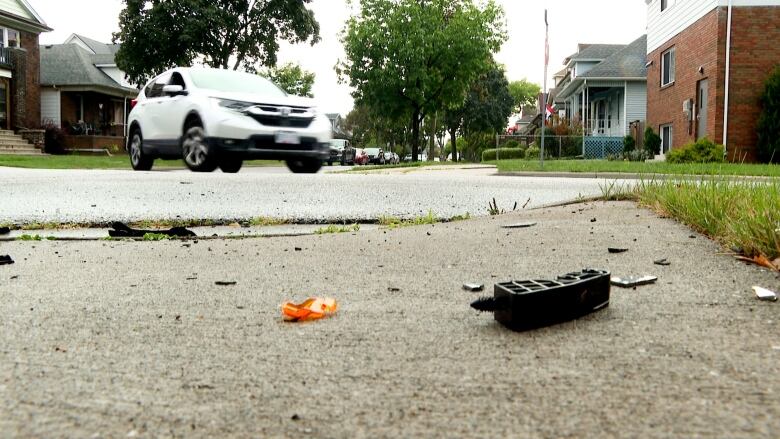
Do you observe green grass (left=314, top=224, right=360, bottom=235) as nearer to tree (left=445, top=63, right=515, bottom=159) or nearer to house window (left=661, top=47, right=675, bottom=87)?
house window (left=661, top=47, right=675, bottom=87)

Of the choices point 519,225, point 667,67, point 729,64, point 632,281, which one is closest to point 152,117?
point 519,225

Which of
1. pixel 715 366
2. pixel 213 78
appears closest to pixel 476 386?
pixel 715 366

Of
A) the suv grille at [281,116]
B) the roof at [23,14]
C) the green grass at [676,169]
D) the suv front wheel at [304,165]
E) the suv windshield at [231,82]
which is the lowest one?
the suv front wheel at [304,165]

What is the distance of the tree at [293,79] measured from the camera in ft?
209

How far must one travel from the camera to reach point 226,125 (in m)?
5.04

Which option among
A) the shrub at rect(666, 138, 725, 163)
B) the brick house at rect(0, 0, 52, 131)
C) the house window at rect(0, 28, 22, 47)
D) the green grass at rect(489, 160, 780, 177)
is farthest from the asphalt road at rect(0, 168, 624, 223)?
the house window at rect(0, 28, 22, 47)

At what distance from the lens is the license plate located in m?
4.91

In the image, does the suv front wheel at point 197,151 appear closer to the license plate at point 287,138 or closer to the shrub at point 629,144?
the license plate at point 287,138

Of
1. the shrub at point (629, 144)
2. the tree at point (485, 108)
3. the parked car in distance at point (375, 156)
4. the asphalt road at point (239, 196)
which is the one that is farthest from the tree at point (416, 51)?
the asphalt road at point (239, 196)

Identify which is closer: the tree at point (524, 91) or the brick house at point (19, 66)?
the brick house at point (19, 66)

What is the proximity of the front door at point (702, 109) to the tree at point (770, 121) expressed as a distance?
6.34 feet

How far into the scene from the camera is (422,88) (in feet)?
135

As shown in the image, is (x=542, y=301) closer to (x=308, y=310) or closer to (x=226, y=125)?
(x=308, y=310)

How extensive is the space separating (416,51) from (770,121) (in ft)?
72.1
